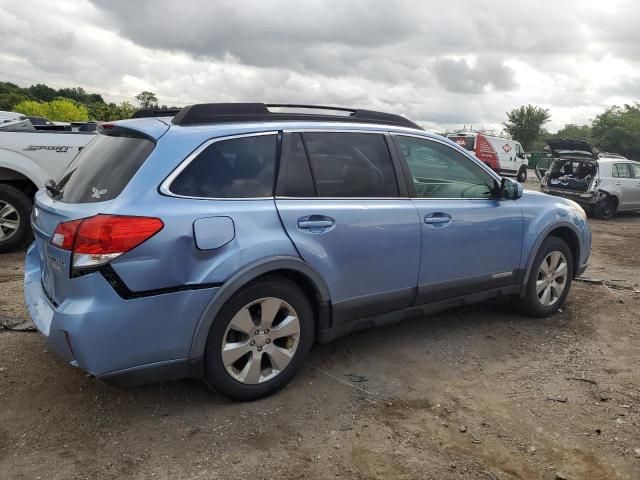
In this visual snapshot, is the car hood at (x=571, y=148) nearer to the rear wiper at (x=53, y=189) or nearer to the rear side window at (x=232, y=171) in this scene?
the rear side window at (x=232, y=171)

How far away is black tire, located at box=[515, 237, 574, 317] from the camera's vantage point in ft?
15.7

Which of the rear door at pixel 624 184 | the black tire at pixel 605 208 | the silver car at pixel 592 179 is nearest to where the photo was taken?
the silver car at pixel 592 179

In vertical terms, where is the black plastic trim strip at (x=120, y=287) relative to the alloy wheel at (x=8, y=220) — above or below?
above

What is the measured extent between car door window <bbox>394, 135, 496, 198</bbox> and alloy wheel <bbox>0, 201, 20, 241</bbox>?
16.2 ft

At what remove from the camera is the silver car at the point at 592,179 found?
44.1ft

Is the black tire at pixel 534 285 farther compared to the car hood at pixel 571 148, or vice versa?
the car hood at pixel 571 148

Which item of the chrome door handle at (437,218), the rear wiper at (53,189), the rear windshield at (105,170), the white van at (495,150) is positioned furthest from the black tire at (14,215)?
the white van at (495,150)

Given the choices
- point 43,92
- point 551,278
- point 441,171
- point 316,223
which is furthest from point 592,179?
point 43,92

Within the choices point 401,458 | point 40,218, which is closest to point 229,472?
point 401,458

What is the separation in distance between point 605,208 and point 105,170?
1346 centimetres

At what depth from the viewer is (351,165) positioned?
3.68 meters

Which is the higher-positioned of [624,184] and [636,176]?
[636,176]

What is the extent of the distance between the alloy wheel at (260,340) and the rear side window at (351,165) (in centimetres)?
78

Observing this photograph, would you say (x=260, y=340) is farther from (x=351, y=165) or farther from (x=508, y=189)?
(x=508, y=189)
